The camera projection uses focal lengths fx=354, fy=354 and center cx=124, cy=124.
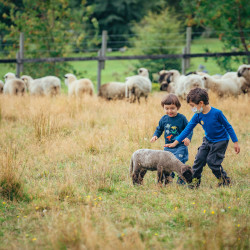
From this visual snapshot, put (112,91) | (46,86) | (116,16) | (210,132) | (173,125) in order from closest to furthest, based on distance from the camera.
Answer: (210,132)
(173,125)
(112,91)
(46,86)
(116,16)

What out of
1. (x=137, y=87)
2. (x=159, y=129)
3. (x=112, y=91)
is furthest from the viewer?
(x=112, y=91)

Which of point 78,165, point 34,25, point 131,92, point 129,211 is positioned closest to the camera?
point 129,211

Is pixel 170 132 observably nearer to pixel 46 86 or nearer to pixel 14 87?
pixel 46 86

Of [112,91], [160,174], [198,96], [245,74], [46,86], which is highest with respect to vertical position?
[245,74]

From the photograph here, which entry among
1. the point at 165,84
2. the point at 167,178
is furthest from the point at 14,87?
the point at 167,178

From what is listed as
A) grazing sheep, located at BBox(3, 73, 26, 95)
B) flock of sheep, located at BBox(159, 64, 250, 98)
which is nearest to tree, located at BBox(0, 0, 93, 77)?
grazing sheep, located at BBox(3, 73, 26, 95)

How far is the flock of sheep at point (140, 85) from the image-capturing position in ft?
37.8

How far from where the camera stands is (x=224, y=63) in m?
16.5

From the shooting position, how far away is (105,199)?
14.7ft

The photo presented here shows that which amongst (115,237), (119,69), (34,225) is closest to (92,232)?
(115,237)

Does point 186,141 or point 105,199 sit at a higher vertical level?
point 186,141

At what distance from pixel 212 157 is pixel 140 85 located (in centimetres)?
718

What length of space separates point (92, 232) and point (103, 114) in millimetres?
6930

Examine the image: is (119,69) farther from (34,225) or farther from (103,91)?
(34,225)
